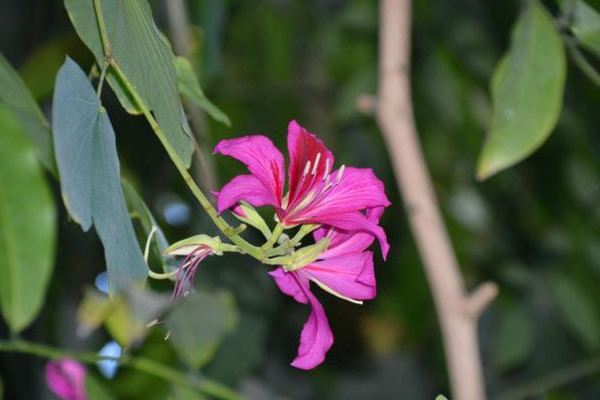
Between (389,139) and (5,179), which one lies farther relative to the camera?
(389,139)

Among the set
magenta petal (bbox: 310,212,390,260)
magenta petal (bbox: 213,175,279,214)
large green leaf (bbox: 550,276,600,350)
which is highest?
magenta petal (bbox: 213,175,279,214)

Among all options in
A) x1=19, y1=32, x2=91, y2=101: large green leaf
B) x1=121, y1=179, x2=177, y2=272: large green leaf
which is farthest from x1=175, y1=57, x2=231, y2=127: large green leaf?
x1=19, y1=32, x2=91, y2=101: large green leaf

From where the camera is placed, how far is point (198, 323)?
716 millimetres

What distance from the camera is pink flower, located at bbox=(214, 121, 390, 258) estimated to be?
0.49 m

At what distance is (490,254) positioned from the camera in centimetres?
176

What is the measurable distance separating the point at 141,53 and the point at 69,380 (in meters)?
0.32

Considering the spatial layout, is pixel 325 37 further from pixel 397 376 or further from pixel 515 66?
pixel 515 66

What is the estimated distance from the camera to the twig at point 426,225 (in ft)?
2.63

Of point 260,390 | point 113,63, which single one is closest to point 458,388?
point 113,63

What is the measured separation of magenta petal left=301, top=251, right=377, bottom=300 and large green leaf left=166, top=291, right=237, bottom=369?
168 millimetres

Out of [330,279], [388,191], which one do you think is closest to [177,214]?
[388,191]

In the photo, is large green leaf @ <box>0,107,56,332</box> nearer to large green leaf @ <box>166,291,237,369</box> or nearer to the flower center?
large green leaf @ <box>166,291,237,369</box>

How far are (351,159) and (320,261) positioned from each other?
116 cm

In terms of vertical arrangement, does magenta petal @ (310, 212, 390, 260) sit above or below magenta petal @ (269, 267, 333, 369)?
above
